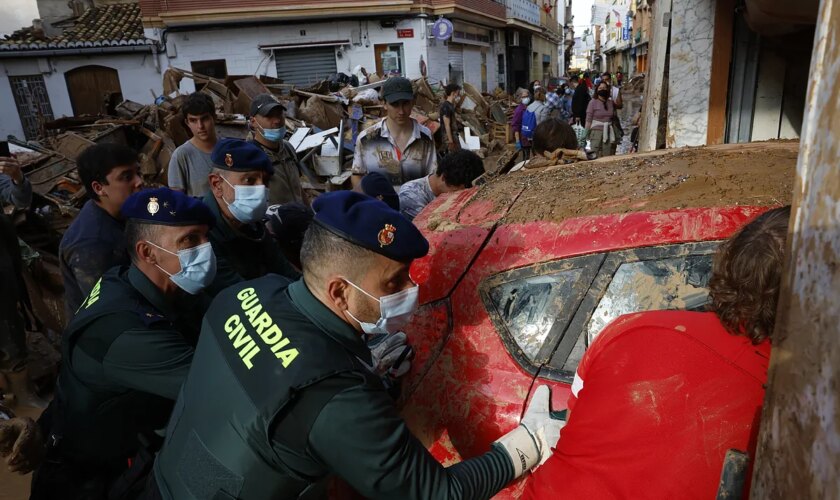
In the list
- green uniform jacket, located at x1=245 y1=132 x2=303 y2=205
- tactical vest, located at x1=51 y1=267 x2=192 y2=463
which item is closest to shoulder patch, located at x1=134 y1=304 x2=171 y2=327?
tactical vest, located at x1=51 y1=267 x2=192 y2=463

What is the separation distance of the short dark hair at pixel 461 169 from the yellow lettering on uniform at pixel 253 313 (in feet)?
7.38

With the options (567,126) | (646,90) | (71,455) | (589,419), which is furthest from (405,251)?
(646,90)

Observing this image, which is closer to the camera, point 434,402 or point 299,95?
point 434,402

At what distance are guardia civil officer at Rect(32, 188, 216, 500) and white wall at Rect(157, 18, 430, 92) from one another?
18275 mm

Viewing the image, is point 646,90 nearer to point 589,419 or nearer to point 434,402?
point 434,402

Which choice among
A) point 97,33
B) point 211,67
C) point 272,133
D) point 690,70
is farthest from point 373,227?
point 97,33

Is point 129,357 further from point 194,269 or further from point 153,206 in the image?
point 153,206

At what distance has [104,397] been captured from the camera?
1.87m

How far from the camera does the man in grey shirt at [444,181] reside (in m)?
3.48

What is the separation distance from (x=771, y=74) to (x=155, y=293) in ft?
18.0

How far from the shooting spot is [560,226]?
6.27 ft

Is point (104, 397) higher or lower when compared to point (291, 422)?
lower

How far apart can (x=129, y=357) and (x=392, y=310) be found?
919 mm

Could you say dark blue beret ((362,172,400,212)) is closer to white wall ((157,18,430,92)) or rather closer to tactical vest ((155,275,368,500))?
tactical vest ((155,275,368,500))
